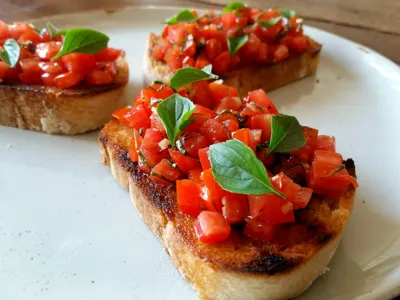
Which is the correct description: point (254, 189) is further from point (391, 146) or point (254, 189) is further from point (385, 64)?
point (385, 64)

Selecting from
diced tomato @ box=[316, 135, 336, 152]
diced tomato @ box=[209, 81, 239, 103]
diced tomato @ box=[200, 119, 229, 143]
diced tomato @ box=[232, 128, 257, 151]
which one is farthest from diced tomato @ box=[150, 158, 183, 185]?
diced tomato @ box=[316, 135, 336, 152]

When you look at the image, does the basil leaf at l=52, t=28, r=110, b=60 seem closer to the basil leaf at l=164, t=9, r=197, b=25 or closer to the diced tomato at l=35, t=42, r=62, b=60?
the diced tomato at l=35, t=42, r=62, b=60

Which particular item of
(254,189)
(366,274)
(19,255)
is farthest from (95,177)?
(366,274)

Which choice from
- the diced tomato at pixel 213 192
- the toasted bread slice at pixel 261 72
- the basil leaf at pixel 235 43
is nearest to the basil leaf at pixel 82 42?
the toasted bread slice at pixel 261 72

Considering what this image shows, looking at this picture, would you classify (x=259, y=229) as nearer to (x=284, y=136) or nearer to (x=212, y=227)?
(x=212, y=227)

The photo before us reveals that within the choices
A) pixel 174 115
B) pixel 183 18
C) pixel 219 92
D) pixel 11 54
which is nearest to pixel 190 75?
pixel 219 92

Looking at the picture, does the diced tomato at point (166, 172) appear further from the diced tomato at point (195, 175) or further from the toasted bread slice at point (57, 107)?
the toasted bread slice at point (57, 107)

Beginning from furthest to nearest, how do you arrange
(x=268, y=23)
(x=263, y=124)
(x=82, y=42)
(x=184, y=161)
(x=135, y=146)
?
(x=268, y=23)
(x=82, y=42)
(x=135, y=146)
(x=263, y=124)
(x=184, y=161)
